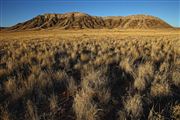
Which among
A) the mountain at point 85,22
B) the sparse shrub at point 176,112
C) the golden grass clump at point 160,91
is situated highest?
the mountain at point 85,22

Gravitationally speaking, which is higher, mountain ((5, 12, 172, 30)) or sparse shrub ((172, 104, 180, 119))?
mountain ((5, 12, 172, 30))

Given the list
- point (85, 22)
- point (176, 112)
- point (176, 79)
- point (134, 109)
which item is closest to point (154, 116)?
point (134, 109)

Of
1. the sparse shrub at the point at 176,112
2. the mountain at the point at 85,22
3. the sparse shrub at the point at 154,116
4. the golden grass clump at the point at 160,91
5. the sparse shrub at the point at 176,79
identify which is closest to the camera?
the sparse shrub at the point at 154,116

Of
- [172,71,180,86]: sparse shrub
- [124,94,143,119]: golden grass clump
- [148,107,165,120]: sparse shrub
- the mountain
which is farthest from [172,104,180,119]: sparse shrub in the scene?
the mountain

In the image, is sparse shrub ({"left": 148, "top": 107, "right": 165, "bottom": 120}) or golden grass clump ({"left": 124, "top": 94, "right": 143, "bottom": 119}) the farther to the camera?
golden grass clump ({"left": 124, "top": 94, "right": 143, "bottom": 119})

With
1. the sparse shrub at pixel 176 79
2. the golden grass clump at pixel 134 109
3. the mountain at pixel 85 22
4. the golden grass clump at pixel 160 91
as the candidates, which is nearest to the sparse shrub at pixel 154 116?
the golden grass clump at pixel 134 109

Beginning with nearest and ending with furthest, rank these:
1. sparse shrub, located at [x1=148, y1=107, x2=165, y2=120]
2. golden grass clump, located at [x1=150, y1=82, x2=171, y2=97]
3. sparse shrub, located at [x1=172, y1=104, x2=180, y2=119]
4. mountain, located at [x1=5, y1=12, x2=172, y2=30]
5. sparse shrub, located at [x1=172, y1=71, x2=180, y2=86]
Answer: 1. sparse shrub, located at [x1=148, y1=107, x2=165, y2=120]
2. sparse shrub, located at [x1=172, y1=104, x2=180, y2=119]
3. golden grass clump, located at [x1=150, y1=82, x2=171, y2=97]
4. sparse shrub, located at [x1=172, y1=71, x2=180, y2=86]
5. mountain, located at [x1=5, y1=12, x2=172, y2=30]

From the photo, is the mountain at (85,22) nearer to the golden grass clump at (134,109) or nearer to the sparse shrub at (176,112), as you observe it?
the golden grass clump at (134,109)

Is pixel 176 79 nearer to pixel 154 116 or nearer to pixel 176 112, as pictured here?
pixel 176 112

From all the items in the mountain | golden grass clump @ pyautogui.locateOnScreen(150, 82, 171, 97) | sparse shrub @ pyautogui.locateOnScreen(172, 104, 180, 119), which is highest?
the mountain

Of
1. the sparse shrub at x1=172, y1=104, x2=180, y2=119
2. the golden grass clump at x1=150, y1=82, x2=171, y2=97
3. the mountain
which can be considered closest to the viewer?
the sparse shrub at x1=172, y1=104, x2=180, y2=119

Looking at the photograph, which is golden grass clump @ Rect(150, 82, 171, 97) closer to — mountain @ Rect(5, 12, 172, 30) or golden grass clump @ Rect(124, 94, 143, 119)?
golden grass clump @ Rect(124, 94, 143, 119)

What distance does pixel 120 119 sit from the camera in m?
3.61

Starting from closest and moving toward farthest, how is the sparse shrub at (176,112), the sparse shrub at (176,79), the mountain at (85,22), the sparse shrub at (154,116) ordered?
the sparse shrub at (154,116) < the sparse shrub at (176,112) < the sparse shrub at (176,79) < the mountain at (85,22)
